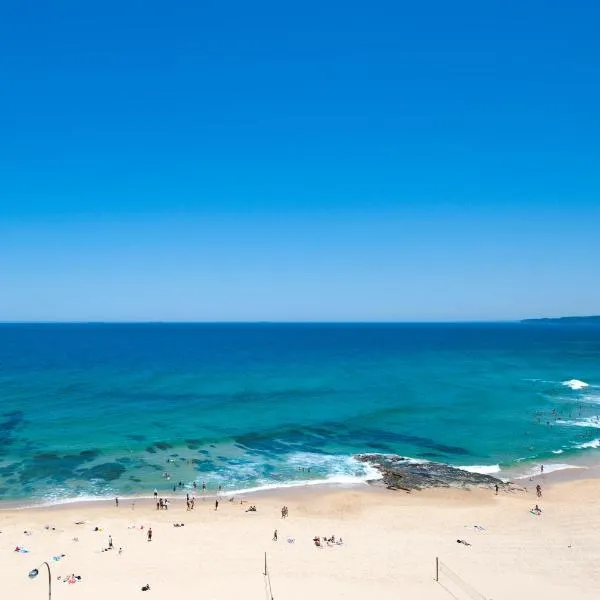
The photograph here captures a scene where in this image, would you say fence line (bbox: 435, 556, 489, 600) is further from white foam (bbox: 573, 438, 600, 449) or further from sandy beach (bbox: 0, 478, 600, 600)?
white foam (bbox: 573, 438, 600, 449)

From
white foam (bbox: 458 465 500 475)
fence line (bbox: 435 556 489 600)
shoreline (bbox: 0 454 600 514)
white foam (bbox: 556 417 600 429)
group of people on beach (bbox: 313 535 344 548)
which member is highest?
white foam (bbox: 556 417 600 429)

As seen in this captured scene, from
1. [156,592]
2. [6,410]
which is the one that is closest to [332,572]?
[156,592]

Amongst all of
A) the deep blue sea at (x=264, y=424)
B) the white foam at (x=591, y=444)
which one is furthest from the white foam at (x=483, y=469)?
the white foam at (x=591, y=444)

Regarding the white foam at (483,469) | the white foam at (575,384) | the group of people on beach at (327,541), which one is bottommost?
the white foam at (483,469)

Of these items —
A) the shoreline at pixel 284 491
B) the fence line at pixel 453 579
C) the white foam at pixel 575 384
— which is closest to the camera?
the fence line at pixel 453 579

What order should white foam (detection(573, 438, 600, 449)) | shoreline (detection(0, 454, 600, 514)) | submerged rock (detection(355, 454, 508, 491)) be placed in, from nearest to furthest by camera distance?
shoreline (detection(0, 454, 600, 514)) → submerged rock (detection(355, 454, 508, 491)) → white foam (detection(573, 438, 600, 449))

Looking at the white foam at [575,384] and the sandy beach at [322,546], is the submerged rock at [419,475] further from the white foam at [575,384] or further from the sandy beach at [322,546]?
the white foam at [575,384]

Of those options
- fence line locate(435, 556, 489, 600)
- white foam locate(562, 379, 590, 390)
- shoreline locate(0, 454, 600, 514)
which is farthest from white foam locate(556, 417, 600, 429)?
fence line locate(435, 556, 489, 600)
